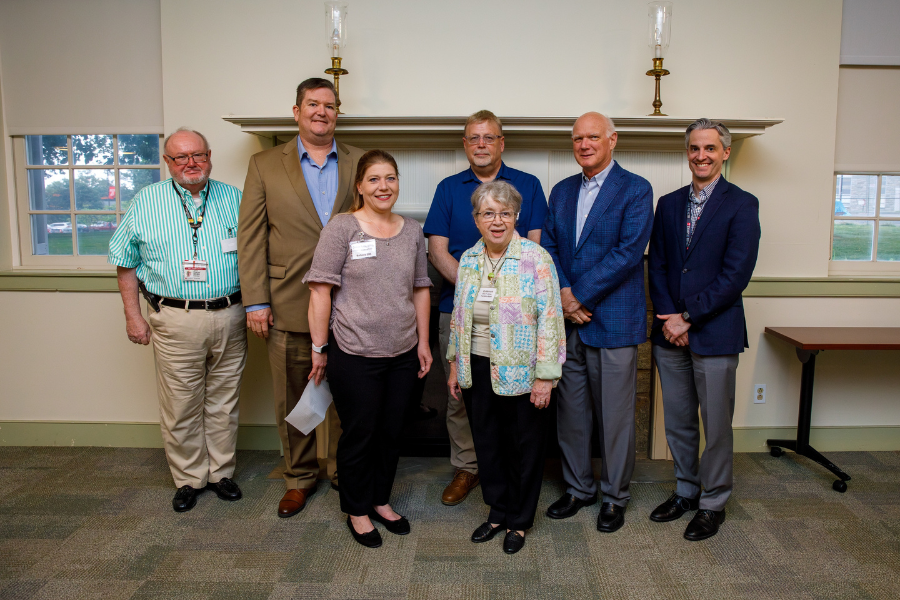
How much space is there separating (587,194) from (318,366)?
137cm

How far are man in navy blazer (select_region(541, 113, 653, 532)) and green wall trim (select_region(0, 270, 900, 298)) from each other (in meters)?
1.28

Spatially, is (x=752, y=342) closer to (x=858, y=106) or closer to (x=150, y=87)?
(x=858, y=106)

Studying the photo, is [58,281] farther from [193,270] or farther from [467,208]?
[467,208]

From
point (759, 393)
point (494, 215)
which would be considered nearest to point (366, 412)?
point (494, 215)

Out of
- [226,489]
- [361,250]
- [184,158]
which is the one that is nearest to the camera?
[361,250]

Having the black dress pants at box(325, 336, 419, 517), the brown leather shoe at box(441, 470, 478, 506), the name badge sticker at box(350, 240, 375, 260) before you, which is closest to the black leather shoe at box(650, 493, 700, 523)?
the brown leather shoe at box(441, 470, 478, 506)

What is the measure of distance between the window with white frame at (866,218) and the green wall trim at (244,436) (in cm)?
105

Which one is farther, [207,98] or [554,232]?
[207,98]

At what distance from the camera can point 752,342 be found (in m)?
3.40

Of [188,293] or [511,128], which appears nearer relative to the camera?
[188,293]

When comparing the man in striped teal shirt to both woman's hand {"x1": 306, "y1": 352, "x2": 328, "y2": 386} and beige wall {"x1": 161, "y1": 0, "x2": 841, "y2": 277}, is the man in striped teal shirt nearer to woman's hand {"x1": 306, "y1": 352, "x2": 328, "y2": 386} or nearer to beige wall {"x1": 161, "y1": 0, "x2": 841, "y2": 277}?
woman's hand {"x1": 306, "y1": 352, "x2": 328, "y2": 386}

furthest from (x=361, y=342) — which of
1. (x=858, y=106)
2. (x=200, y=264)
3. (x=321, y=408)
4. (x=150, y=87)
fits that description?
(x=858, y=106)

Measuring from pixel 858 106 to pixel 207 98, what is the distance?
12.3ft

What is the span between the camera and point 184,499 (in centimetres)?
273
